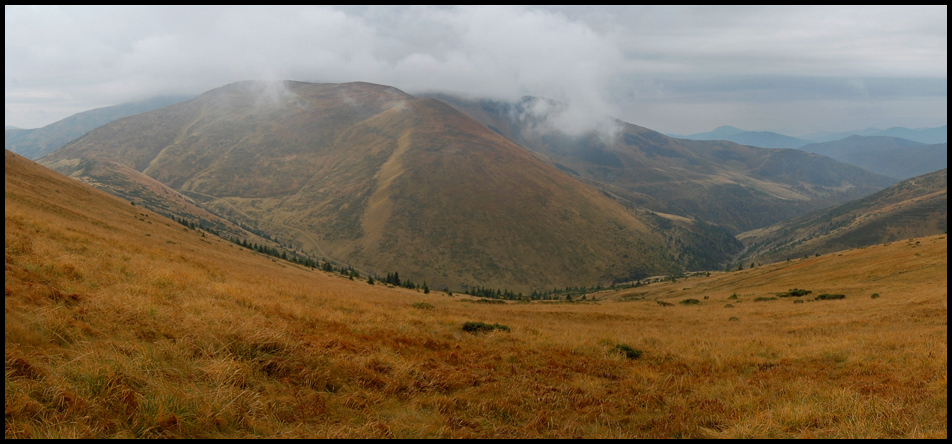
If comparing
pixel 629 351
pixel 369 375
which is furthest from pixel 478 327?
pixel 369 375

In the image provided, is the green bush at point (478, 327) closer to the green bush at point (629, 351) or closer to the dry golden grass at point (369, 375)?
the dry golden grass at point (369, 375)

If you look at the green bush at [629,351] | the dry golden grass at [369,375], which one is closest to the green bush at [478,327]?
the dry golden grass at [369,375]

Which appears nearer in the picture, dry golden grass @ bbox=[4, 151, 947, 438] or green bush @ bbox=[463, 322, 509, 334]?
dry golden grass @ bbox=[4, 151, 947, 438]

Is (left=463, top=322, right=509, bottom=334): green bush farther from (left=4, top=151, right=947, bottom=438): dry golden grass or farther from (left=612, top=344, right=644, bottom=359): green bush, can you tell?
(left=612, top=344, right=644, bottom=359): green bush

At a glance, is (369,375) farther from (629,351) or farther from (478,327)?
(629,351)

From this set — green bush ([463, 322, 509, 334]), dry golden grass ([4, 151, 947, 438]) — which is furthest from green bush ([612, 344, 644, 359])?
green bush ([463, 322, 509, 334])

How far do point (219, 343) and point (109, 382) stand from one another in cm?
216

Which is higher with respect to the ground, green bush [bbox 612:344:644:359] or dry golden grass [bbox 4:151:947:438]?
dry golden grass [bbox 4:151:947:438]

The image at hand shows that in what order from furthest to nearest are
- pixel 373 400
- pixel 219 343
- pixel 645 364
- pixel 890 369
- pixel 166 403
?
pixel 645 364, pixel 890 369, pixel 219 343, pixel 373 400, pixel 166 403

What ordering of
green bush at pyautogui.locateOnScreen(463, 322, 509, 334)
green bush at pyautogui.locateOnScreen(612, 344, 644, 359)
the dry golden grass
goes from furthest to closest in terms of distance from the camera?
green bush at pyautogui.locateOnScreen(463, 322, 509, 334) → green bush at pyautogui.locateOnScreen(612, 344, 644, 359) → the dry golden grass

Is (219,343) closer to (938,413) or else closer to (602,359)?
(602,359)

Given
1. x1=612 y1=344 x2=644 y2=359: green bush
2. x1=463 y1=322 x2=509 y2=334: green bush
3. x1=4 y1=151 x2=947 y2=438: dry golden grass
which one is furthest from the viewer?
x1=463 y1=322 x2=509 y2=334: green bush

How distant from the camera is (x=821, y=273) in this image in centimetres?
5422

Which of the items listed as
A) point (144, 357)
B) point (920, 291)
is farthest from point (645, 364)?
point (920, 291)
